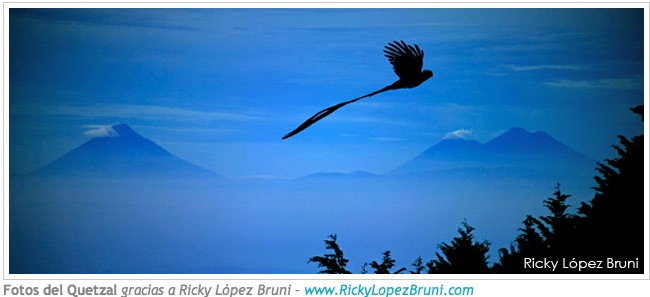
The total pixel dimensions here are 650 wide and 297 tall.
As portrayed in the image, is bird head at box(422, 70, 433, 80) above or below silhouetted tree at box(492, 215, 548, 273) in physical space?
above

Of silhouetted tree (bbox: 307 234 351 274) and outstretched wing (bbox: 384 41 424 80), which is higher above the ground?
outstretched wing (bbox: 384 41 424 80)

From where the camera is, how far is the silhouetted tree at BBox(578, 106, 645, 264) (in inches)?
333

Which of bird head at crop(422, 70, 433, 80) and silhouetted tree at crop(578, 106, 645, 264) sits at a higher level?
bird head at crop(422, 70, 433, 80)

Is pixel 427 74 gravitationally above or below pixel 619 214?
above

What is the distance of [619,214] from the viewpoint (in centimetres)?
853

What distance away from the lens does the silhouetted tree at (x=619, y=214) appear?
847 cm

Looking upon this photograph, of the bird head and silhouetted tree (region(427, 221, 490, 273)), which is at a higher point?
the bird head

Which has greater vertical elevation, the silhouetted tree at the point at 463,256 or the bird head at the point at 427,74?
the bird head at the point at 427,74

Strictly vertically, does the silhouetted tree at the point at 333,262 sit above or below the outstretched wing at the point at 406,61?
below
